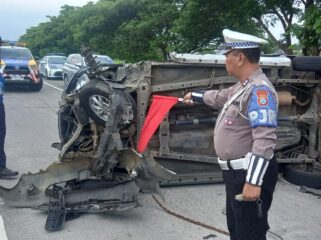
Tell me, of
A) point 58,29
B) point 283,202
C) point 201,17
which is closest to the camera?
point 283,202

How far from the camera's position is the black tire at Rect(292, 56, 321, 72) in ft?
19.8

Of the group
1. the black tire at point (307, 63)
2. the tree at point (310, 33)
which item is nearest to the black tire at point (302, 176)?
the black tire at point (307, 63)

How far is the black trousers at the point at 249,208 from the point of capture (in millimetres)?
3078

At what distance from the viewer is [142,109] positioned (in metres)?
5.64

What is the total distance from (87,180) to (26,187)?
0.68 metres

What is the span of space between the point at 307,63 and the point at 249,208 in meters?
3.57

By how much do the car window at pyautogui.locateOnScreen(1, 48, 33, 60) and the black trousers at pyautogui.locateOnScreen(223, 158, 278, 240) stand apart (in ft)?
55.4

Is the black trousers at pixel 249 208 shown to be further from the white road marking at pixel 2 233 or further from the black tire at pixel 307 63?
the black tire at pixel 307 63

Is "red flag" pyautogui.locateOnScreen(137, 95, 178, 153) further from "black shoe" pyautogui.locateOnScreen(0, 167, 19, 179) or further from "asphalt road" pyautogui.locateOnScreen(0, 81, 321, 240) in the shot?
"black shoe" pyautogui.locateOnScreen(0, 167, 19, 179)

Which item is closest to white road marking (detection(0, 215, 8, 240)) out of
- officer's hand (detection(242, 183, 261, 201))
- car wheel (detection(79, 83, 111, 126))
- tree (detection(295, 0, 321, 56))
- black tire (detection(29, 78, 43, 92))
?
car wheel (detection(79, 83, 111, 126))

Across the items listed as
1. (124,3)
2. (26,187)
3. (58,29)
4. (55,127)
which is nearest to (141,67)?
(26,187)

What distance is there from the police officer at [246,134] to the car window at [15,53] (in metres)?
16.7

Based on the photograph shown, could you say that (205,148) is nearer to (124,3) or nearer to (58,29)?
(124,3)

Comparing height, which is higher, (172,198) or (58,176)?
(58,176)
